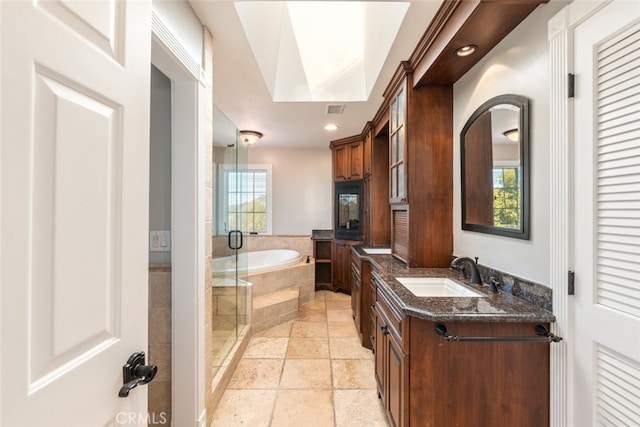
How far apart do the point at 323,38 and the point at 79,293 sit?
2545 mm

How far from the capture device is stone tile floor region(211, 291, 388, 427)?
5.68 feet

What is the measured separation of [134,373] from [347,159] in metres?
3.82

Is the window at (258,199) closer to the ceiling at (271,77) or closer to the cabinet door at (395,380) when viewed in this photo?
the ceiling at (271,77)

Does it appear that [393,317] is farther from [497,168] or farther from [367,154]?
[367,154]

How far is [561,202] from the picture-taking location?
1.17m

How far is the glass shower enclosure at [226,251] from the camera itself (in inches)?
91.0

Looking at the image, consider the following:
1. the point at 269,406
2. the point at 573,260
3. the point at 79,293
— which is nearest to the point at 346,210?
the point at 269,406

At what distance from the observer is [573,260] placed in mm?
1140

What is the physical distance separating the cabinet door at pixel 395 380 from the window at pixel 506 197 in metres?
0.93

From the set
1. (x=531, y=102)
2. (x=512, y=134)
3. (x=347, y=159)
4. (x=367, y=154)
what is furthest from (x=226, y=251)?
(x=531, y=102)

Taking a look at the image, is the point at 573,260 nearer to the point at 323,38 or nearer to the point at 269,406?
the point at 269,406

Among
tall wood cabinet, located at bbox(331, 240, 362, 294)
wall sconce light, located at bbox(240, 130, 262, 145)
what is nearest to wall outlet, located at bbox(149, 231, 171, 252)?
wall sconce light, located at bbox(240, 130, 262, 145)

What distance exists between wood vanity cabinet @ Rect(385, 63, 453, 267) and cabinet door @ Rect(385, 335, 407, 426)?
78cm

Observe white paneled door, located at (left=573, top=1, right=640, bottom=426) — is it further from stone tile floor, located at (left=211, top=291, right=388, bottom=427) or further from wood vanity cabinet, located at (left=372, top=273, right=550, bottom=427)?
stone tile floor, located at (left=211, top=291, right=388, bottom=427)
